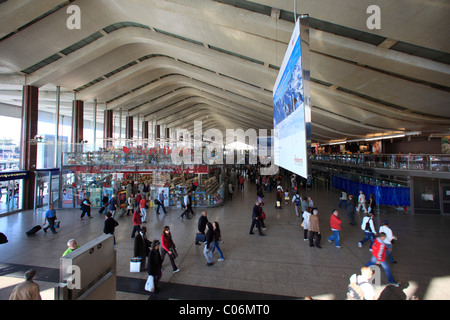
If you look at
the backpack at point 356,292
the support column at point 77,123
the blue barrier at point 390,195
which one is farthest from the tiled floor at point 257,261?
the support column at point 77,123

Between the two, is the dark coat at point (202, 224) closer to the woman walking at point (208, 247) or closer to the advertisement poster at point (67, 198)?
the woman walking at point (208, 247)

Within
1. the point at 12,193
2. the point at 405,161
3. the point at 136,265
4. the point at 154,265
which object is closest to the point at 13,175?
the point at 12,193

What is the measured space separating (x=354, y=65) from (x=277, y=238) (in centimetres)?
850

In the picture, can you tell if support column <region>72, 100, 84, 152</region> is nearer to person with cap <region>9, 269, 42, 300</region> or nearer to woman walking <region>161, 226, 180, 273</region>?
woman walking <region>161, 226, 180, 273</region>

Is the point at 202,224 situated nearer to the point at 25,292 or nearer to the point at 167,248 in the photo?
the point at 167,248

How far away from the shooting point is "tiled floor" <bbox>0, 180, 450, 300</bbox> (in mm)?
4602

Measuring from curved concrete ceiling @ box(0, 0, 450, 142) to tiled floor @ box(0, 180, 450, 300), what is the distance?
659cm

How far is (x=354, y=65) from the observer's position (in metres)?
9.89

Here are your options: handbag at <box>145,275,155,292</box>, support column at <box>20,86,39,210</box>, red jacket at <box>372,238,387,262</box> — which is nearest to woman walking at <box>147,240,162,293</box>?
handbag at <box>145,275,155,292</box>

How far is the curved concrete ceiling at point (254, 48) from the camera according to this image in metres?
7.33

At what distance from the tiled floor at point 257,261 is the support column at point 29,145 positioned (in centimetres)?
439

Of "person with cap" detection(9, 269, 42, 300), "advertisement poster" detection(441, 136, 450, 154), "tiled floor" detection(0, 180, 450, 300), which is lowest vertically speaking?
"tiled floor" detection(0, 180, 450, 300)

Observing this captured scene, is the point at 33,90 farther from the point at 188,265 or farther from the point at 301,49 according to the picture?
→ the point at 301,49

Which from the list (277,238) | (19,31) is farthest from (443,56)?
(19,31)
